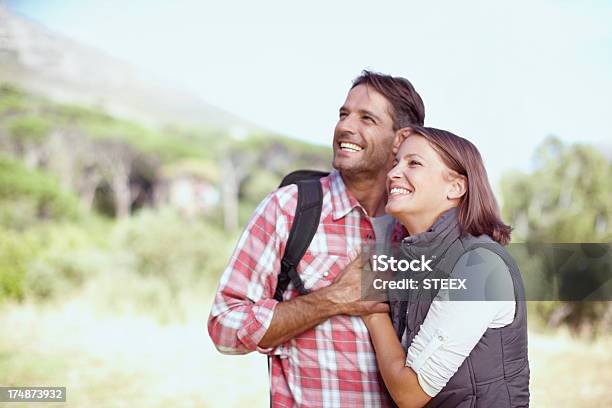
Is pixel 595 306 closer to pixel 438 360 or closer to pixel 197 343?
pixel 197 343

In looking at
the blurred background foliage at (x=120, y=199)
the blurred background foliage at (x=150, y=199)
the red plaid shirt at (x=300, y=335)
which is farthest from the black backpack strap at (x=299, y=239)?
the blurred background foliage at (x=120, y=199)

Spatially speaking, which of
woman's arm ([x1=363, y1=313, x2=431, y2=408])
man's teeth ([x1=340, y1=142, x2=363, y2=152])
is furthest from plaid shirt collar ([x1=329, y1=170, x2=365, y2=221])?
woman's arm ([x1=363, y1=313, x2=431, y2=408])

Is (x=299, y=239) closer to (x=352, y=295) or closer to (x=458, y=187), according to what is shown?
(x=352, y=295)

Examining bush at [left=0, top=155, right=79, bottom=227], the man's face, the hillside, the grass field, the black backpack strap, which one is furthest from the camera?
the hillside

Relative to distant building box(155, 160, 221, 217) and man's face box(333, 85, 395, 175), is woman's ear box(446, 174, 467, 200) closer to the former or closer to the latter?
man's face box(333, 85, 395, 175)

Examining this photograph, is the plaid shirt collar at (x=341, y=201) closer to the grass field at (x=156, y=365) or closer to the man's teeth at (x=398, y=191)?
the man's teeth at (x=398, y=191)

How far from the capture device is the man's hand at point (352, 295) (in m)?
1.89

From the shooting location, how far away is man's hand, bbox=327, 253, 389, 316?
6.21 ft

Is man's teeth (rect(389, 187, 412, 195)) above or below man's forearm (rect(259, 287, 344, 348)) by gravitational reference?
above

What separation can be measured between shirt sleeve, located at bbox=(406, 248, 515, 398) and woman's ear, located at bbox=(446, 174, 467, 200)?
0.17m

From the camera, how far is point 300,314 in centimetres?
192

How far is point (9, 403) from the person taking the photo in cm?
649

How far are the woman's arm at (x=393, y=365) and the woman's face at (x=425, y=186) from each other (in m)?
0.28

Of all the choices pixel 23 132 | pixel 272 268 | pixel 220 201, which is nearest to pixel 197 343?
pixel 272 268
